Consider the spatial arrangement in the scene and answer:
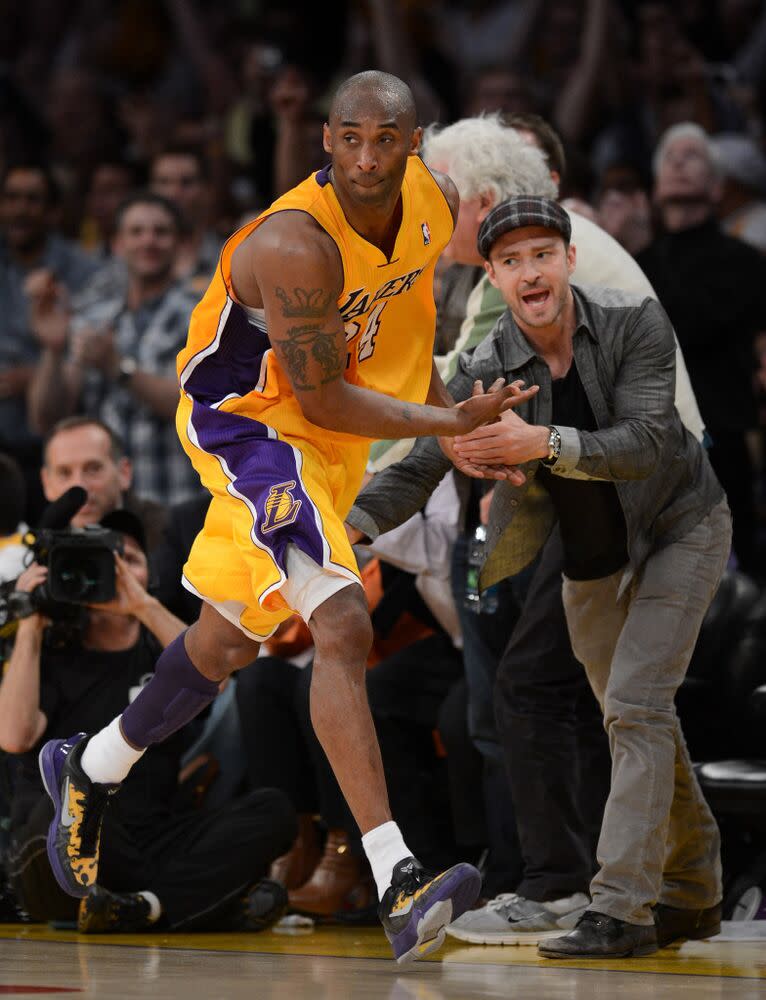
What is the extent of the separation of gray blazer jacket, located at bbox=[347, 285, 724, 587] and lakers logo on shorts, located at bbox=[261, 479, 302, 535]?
0.42 meters

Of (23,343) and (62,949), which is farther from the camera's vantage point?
(23,343)

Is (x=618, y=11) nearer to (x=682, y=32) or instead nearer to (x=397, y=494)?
(x=682, y=32)

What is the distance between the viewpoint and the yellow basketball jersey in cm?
400

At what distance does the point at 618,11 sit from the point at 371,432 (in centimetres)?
529

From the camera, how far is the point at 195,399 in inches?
165

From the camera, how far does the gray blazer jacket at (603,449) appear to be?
417cm

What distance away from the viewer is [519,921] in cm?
461

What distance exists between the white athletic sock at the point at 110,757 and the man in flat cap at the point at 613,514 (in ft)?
2.68

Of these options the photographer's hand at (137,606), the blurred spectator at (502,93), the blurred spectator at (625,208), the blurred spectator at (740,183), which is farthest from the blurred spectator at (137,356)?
the blurred spectator at (740,183)

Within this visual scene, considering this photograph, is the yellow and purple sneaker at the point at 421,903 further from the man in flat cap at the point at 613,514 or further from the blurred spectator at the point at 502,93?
the blurred spectator at the point at 502,93

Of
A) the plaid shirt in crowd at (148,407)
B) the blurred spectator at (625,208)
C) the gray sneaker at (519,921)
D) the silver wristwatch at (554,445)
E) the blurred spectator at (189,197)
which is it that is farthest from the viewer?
the blurred spectator at (189,197)

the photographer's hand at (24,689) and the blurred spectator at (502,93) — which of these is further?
the blurred spectator at (502,93)

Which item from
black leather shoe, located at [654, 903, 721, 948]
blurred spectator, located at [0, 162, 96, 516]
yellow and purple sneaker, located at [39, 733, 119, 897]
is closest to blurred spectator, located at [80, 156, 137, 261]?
blurred spectator, located at [0, 162, 96, 516]

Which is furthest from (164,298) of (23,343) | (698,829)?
(698,829)
